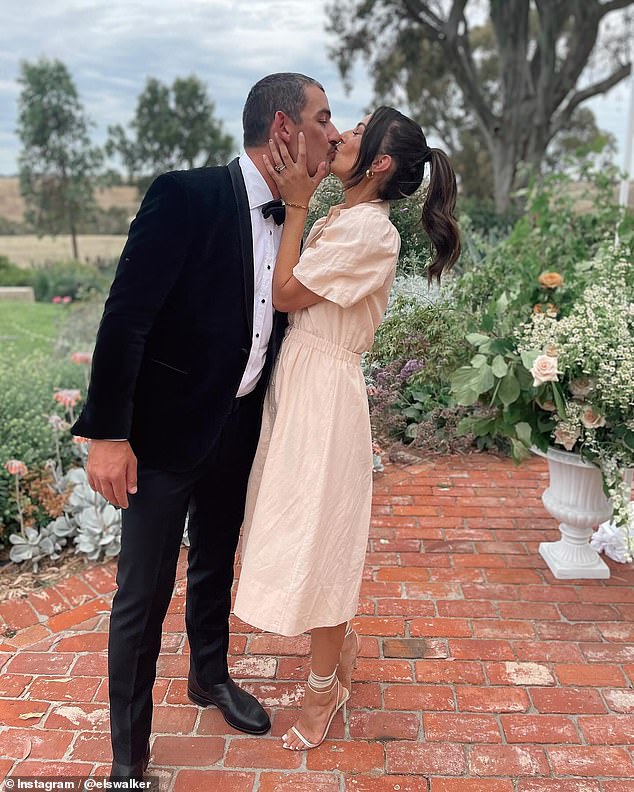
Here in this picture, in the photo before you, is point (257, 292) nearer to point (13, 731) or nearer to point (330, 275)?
point (330, 275)

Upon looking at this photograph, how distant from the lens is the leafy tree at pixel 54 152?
59.3ft

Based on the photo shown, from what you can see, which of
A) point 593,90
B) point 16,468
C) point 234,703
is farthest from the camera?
point 593,90

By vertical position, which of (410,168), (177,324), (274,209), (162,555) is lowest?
(162,555)

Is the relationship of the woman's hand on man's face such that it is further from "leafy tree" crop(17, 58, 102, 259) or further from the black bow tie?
"leafy tree" crop(17, 58, 102, 259)

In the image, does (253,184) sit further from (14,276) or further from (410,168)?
(14,276)

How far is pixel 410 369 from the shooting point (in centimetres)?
282

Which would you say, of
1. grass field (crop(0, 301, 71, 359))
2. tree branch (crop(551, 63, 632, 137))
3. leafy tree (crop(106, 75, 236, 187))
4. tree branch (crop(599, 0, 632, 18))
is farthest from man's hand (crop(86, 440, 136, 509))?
leafy tree (crop(106, 75, 236, 187))

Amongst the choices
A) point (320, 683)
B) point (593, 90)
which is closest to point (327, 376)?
point (320, 683)

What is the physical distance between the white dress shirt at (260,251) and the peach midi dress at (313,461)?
9cm

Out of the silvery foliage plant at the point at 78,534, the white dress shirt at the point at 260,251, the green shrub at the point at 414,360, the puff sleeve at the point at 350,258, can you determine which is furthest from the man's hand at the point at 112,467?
the silvery foliage plant at the point at 78,534

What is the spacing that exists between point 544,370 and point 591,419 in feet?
0.90

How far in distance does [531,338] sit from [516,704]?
1.31 metres

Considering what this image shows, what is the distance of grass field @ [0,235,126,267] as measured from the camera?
18188mm

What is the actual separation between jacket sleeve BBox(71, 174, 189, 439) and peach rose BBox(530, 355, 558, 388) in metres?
1.48
